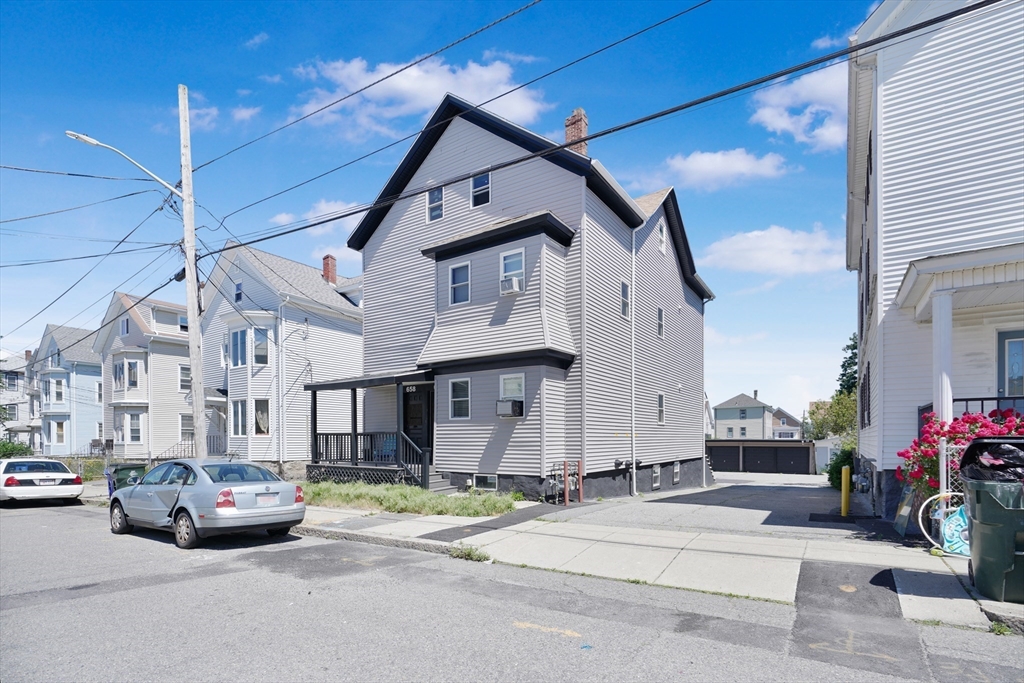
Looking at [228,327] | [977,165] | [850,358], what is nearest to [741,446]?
[850,358]

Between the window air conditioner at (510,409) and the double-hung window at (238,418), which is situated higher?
the window air conditioner at (510,409)

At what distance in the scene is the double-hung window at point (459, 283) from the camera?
1806 cm

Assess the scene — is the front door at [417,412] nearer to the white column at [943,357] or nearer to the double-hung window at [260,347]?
the double-hung window at [260,347]

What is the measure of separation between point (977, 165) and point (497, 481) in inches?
472

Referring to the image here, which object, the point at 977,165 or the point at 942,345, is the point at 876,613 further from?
the point at 977,165

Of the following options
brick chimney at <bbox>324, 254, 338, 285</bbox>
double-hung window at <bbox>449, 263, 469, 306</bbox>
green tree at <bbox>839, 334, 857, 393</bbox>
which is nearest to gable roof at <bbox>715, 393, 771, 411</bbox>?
green tree at <bbox>839, 334, 857, 393</bbox>

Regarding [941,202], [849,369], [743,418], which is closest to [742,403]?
[743,418]

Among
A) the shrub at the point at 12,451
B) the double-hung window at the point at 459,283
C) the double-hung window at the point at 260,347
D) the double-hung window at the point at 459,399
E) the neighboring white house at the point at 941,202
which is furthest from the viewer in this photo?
the shrub at the point at 12,451

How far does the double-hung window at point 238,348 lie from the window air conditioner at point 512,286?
53.2 feet

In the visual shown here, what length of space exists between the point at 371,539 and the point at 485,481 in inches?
239

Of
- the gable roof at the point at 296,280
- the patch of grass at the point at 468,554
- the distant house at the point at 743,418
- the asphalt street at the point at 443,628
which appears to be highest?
the gable roof at the point at 296,280

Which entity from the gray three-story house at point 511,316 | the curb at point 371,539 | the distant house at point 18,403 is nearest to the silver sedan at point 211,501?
the curb at point 371,539

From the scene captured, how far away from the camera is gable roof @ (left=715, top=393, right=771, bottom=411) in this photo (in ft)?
259

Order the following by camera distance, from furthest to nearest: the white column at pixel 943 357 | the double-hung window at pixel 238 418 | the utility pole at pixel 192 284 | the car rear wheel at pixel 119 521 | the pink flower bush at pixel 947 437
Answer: the double-hung window at pixel 238 418, the utility pole at pixel 192 284, the car rear wheel at pixel 119 521, the white column at pixel 943 357, the pink flower bush at pixel 947 437
